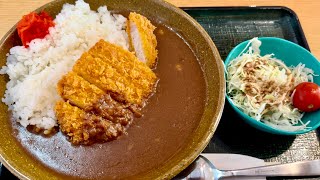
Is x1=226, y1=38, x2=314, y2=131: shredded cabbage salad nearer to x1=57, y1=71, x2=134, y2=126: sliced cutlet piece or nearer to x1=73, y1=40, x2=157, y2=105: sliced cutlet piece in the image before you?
x1=73, y1=40, x2=157, y2=105: sliced cutlet piece

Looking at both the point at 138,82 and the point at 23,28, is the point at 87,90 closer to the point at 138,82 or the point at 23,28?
the point at 138,82

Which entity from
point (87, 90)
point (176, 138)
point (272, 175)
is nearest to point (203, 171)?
point (176, 138)

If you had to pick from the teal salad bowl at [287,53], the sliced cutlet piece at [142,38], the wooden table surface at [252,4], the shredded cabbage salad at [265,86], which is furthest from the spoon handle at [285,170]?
the wooden table surface at [252,4]

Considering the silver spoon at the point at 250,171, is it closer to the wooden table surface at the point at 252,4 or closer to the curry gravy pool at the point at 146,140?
the curry gravy pool at the point at 146,140

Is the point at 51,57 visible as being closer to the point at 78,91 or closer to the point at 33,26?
the point at 33,26

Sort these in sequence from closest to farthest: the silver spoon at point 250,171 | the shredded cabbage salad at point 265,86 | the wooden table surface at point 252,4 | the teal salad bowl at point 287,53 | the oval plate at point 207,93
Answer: the oval plate at point 207,93, the silver spoon at point 250,171, the shredded cabbage salad at point 265,86, the teal salad bowl at point 287,53, the wooden table surface at point 252,4

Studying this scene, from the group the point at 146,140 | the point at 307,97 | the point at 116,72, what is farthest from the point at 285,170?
the point at 116,72
